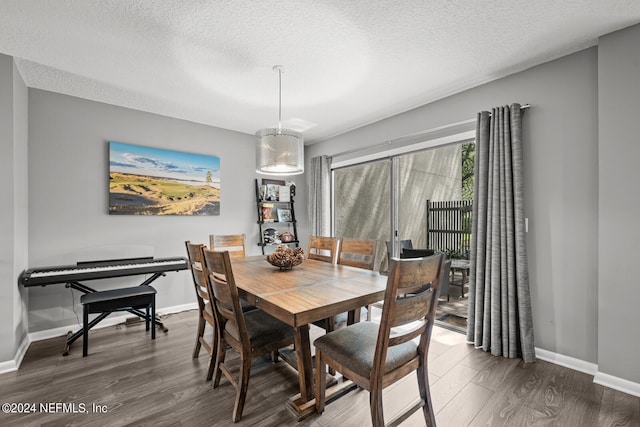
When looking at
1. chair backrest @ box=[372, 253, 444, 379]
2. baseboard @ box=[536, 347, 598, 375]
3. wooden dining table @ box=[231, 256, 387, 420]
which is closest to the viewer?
chair backrest @ box=[372, 253, 444, 379]

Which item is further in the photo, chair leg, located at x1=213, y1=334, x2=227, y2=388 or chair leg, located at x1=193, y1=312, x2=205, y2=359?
chair leg, located at x1=193, y1=312, x2=205, y2=359

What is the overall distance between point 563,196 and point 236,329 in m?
2.78

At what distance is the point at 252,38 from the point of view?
2111mm

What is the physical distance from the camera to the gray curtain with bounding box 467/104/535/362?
243cm

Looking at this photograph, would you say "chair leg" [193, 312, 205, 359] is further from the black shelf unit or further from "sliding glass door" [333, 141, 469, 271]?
"sliding glass door" [333, 141, 469, 271]

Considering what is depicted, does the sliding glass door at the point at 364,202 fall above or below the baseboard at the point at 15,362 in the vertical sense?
above

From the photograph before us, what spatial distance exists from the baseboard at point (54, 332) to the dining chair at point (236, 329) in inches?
69.8

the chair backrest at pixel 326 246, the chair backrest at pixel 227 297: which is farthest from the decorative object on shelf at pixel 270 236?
the chair backrest at pixel 227 297

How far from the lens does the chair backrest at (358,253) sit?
2580 mm

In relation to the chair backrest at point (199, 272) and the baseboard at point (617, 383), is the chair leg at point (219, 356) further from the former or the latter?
the baseboard at point (617, 383)

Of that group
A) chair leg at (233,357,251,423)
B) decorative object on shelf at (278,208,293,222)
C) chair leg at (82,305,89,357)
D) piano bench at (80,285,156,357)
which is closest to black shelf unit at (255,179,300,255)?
decorative object on shelf at (278,208,293,222)

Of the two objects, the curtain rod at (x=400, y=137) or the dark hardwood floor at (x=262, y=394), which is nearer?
the dark hardwood floor at (x=262, y=394)

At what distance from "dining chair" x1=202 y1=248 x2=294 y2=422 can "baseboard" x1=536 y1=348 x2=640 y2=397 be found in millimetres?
2223

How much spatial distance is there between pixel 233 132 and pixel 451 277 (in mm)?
3823
